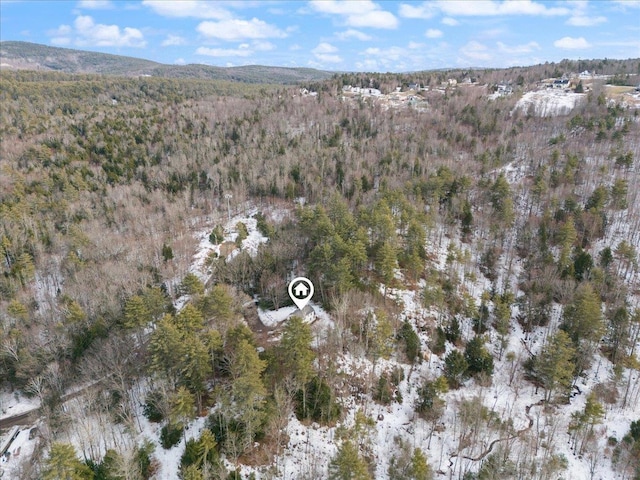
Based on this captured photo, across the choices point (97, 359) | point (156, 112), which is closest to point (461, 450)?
point (97, 359)

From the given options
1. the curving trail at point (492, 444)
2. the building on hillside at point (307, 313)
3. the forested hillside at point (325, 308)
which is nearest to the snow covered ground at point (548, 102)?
the forested hillside at point (325, 308)

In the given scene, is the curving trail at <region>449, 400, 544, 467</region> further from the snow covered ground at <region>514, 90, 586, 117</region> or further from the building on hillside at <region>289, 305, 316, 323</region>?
the snow covered ground at <region>514, 90, 586, 117</region>

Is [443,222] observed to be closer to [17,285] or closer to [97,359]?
[97,359]

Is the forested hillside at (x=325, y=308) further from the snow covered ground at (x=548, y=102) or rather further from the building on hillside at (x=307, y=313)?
the snow covered ground at (x=548, y=102)

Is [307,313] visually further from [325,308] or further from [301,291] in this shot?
[301,291]

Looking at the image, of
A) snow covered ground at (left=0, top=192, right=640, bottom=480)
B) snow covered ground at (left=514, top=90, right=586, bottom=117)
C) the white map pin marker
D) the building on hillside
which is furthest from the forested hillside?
snow covered ground at (left=514, top=90, right=586, bottom=117)

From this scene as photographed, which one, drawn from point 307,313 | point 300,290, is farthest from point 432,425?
point 300,290
